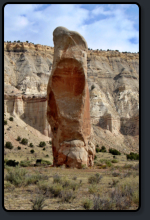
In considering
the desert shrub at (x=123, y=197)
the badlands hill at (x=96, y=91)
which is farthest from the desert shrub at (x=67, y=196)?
the badlands hill at (x=96, y=91)

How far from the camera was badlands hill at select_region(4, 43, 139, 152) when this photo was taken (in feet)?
160

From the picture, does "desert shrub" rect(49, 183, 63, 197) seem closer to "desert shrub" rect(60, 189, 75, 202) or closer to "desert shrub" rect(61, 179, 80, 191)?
"desert shrub" rect(60, 189, 75, 202)

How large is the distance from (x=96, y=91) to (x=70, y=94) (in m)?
47.7

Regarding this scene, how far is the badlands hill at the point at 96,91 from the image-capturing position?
4875 centimetres

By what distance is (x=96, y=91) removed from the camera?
62.4m

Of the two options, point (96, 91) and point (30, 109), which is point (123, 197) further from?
point (96, 91)

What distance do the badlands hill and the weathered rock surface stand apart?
97.4ft

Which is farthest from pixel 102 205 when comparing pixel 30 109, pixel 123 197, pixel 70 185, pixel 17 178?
pixel 30 109

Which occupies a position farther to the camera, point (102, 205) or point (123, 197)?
point (123, 197)

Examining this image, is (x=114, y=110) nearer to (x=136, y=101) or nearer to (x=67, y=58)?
(x=136, y=101)

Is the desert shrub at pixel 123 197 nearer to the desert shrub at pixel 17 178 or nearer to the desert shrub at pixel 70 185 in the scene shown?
the desert shrub at pixel 70 185

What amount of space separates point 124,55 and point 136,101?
29934 mm

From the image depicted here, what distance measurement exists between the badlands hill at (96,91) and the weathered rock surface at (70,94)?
29.7 meters

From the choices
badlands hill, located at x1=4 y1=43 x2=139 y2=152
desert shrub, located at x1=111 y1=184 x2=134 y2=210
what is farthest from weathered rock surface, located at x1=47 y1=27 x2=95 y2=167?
badlands hill, located at x1=4 y1=43 x2=139 y2=152
